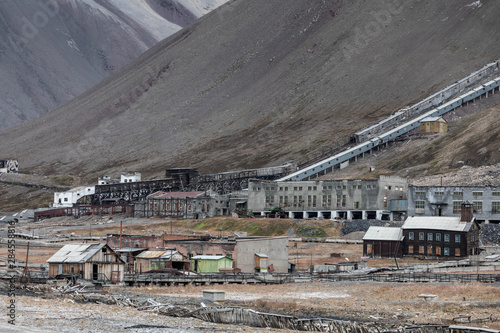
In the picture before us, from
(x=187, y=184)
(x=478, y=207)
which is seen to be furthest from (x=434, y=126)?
(x=478, y=207)

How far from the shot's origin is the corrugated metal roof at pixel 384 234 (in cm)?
8900

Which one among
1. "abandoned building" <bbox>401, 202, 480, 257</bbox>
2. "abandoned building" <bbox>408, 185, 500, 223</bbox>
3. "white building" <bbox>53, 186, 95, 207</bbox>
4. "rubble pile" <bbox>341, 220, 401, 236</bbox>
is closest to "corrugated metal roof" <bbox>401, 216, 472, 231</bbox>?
"abandoned building" <bbox>401, 202, 480, 257</bbox>

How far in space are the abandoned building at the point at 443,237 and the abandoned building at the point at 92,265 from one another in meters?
30.9

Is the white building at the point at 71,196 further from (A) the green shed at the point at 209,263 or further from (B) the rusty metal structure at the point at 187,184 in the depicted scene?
(A) the green shed at the point at 209,263

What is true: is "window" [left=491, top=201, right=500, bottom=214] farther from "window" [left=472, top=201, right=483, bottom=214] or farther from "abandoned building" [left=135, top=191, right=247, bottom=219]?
"abandoned building" [left=135, top=191, right=247, bottom=219]

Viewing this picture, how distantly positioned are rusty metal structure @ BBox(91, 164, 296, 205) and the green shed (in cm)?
7982

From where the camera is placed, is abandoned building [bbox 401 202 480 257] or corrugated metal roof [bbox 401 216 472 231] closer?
abandoned building [bbox 401 202 480 257]

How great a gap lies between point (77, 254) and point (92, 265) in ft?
5.73

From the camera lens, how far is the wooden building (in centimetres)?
8831

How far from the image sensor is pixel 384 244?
88.9 metres

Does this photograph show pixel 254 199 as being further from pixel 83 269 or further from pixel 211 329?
pixel 211 329

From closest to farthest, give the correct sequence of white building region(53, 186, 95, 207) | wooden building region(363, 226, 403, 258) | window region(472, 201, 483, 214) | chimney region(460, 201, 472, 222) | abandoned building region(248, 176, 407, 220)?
chimney region(460, 201, 472, 222), wooden building region(363, 226, 403, 258), window region(472, 201, 483, 214), abandoned building region(248, 176, 407, 220), white building region(53, 186, 95, 207)

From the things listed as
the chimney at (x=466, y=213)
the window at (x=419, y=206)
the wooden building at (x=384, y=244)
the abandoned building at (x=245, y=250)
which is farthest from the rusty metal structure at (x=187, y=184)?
the abandoned building at (x=245, y=250)

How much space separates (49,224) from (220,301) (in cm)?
9685
